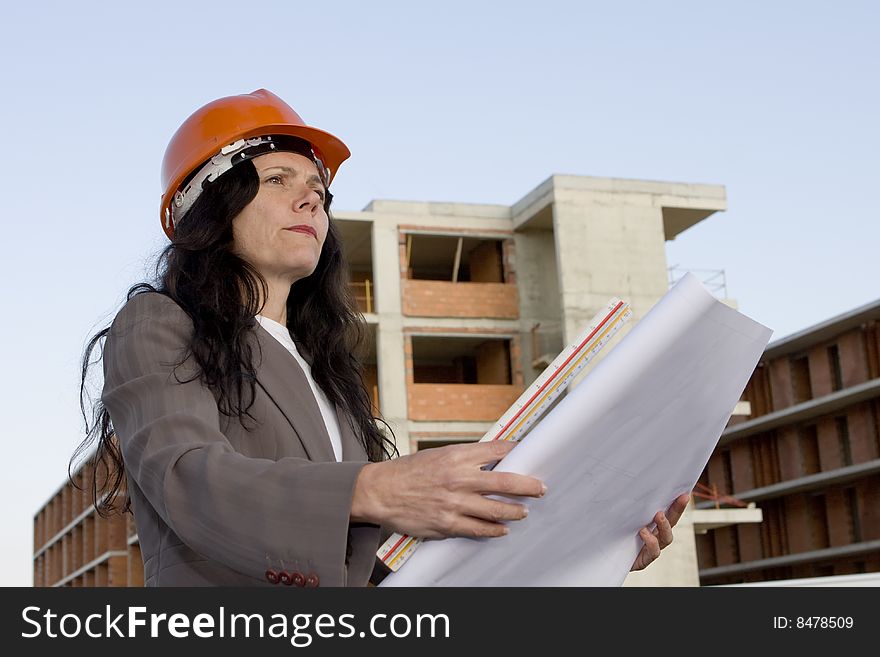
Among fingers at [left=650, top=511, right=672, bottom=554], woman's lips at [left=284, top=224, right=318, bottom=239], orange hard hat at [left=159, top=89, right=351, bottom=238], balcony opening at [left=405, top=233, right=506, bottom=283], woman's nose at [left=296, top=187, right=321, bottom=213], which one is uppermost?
balcony opening at [left=405, top=233, right=506, bottom=283]

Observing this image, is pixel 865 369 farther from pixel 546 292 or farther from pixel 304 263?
pixel 304 263

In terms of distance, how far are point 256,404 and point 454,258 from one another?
104 feet

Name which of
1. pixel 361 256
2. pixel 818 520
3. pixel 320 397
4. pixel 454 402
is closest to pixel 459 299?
pixel 454 402

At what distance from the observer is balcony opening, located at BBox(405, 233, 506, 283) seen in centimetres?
3148

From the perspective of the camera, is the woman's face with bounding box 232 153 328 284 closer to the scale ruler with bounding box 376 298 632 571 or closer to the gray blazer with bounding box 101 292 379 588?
the gray blazer with bounding box 101 292 379 588

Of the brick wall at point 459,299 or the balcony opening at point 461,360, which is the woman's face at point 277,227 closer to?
the brick wall at point 459,299

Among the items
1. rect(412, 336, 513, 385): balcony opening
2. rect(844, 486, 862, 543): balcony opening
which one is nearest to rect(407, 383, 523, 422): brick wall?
rect(412, 336, 513, 385): balcony opening

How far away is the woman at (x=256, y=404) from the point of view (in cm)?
157

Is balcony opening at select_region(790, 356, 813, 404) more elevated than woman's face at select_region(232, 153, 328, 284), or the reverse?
balcony opening at select_region(790, 356, 813, 404)

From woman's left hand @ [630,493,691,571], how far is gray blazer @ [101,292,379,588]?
53 centimetres

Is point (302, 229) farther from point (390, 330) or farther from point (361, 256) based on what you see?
point (361, 256)

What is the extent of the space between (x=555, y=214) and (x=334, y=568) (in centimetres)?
2849

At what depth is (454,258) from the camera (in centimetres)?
3356
